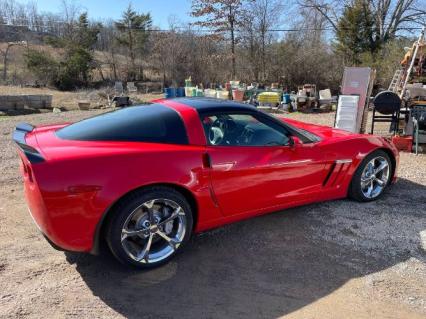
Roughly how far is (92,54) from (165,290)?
3144 centimetres

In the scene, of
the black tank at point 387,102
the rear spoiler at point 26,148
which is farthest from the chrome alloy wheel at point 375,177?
the black tank at point 387,102

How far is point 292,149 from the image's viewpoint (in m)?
3.63

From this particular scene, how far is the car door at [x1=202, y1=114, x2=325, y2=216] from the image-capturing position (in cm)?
325

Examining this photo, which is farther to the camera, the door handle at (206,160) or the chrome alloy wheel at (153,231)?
the door handle at (206,160)

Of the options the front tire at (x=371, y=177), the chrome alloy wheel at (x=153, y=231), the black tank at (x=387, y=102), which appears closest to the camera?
the chrome alloy wheel at (x=153, y=231)

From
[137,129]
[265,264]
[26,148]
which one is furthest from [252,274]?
[26,148]

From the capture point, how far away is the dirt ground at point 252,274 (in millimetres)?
2650

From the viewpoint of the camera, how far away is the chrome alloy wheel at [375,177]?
171 inches

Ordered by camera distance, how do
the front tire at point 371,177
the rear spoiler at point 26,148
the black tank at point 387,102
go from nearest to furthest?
the rear spoiler at point 26,148 → the front tire at point 371,177 → the black tank at point 387,102

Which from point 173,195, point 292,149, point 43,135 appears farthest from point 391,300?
point 43,135

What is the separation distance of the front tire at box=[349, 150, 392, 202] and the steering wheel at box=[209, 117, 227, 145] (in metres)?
1.72

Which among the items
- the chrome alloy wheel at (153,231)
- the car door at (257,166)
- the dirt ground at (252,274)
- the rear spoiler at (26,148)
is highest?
the rear spoiler at (26,148)

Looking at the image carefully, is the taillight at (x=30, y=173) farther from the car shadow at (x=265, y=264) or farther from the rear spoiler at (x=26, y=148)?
the car shadow at (x=265, y=264)

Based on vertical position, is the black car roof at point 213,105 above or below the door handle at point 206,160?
above
